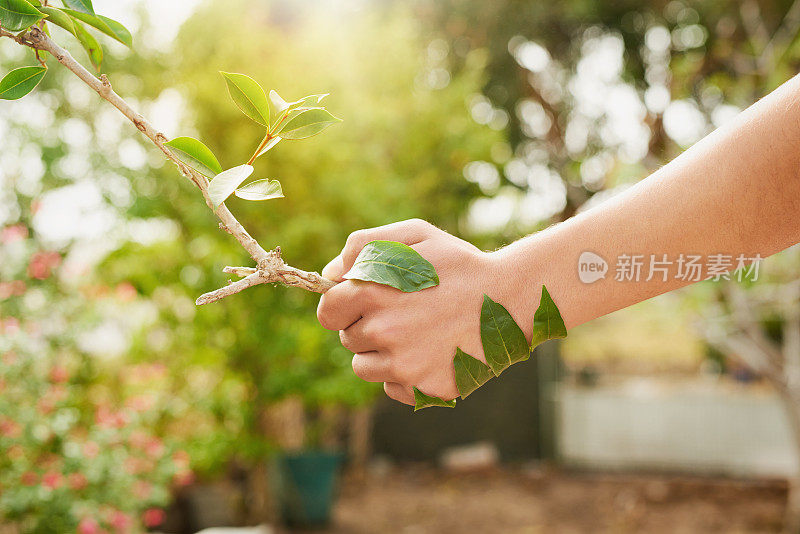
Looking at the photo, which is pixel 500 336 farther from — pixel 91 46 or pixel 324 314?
pixel 91 46

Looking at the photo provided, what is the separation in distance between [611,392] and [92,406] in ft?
18.3

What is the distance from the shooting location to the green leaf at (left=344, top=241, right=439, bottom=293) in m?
0.78

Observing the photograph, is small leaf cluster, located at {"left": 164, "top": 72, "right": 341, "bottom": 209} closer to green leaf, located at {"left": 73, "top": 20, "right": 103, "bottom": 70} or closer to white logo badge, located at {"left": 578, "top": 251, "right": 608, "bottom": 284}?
green leaf, located at {"left": 73, "top": 20, "right": 103, "bottom": 70}

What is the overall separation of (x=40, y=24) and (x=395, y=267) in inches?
19.9

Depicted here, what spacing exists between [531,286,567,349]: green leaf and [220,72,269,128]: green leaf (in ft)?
1.33

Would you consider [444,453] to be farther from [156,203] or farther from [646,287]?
[646,287]

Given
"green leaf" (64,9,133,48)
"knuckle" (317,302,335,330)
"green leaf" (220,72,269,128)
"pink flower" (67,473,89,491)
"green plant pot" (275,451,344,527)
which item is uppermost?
"green leaf" (64,9,133,48)

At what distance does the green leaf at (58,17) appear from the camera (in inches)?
30.5

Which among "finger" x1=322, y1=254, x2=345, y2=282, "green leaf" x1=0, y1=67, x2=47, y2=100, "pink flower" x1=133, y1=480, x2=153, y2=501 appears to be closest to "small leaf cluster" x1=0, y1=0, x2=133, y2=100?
"green leaf" x1=0, y1=67, x2=47, y2=100

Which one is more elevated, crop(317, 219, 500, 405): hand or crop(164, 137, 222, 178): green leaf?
crop(164, 137, 222, 178): green leaf

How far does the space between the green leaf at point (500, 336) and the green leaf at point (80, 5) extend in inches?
23.7

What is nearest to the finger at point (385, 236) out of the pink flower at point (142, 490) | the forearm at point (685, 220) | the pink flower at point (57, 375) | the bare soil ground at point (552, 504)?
the forearm at point (685, 220)

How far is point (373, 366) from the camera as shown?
2.74 feet

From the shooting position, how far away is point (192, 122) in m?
4.22
